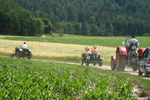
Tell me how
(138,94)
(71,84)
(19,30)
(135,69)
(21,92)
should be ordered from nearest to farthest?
(21,92)
(71,84)
(138,94)
(135,69)
(19,30)

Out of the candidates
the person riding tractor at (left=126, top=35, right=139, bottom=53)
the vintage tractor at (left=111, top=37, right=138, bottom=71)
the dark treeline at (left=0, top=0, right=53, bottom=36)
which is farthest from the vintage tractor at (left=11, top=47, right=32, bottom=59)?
the dark treeline at (left=0, top=0, right=53, bottom=36)

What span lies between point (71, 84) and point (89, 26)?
174 m

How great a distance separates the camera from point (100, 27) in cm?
18138

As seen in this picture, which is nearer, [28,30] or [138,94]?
[138,94]

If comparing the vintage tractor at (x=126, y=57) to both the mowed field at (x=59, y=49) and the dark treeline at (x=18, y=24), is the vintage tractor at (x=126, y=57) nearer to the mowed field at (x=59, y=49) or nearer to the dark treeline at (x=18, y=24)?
the mowed field at (x=59, y=49)

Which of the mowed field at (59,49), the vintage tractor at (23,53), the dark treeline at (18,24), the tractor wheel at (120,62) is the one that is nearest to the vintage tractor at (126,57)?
the tractor wheel at (120,62)

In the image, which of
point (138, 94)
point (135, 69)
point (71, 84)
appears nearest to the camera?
point (71, 84)

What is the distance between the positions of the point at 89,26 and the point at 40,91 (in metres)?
176

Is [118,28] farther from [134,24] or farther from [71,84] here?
[71,84]

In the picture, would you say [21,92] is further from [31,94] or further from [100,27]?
[100,27]

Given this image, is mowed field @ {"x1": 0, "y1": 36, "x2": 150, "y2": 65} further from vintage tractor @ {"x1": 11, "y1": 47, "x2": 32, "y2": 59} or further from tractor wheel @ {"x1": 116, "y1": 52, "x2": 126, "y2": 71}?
tractor wheel @ {"x1": 116, "y1": 52, "x2": 126, "y2": 71}

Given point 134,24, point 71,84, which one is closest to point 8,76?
point 71,84

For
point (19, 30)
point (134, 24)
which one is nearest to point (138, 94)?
point (19, 30)

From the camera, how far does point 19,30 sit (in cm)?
9488
